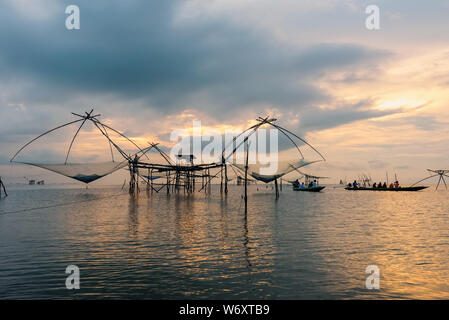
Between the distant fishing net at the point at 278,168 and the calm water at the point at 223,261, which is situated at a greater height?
the distant fishing net at the point at 278,168

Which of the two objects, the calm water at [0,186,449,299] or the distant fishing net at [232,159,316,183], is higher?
the distant fishing net at [232,159,316,183]

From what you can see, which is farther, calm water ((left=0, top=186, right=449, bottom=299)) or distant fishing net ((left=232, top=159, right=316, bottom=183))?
distant fishing net ((left=232, top=159, right=316, bottom=183))

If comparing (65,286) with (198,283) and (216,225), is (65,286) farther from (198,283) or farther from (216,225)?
(216,225)

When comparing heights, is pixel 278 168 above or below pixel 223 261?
above

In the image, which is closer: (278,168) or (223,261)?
(223,261)

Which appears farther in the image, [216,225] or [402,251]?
[216,225]

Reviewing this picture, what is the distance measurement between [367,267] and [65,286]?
345 inches

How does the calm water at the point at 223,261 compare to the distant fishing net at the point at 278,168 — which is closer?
the calm water at the point at 223,261

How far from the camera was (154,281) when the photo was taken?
816 cm
